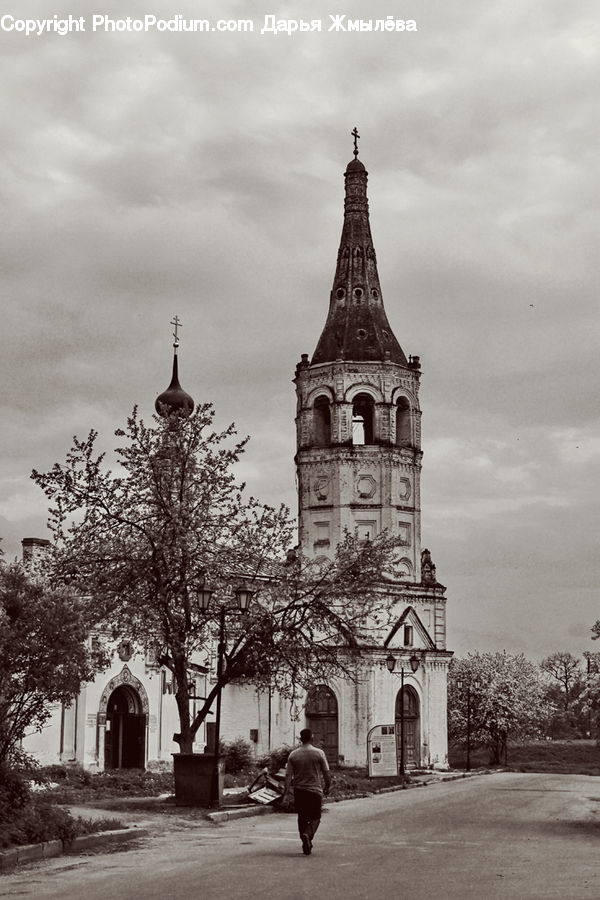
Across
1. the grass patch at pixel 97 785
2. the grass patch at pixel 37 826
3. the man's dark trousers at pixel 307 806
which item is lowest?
the grass patch at pixel 97 785

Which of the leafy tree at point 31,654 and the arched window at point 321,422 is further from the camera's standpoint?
the arched window at point 321,422

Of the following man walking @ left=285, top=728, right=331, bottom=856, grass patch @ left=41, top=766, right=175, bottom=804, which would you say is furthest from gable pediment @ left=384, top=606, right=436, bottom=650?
man walking @ left=285, top=728, right=331, bottom=856

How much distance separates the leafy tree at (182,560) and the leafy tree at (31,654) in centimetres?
694

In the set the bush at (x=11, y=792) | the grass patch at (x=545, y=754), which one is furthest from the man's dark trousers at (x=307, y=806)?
the grass patch at (x=545, y=754)

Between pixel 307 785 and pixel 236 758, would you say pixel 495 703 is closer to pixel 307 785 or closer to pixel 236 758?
pixel 236 758

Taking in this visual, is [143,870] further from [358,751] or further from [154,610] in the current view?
[358,751]

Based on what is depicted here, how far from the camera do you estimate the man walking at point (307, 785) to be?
1634 centimetres

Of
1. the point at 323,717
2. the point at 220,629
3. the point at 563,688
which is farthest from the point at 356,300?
the point at 563,688

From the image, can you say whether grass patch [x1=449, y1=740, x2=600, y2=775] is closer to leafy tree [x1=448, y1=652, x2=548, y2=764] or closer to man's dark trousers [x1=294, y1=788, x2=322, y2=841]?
leafy tree [x1=448, y1=652, x2=548, y2=764]

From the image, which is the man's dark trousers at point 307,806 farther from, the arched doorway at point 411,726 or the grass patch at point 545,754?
the grass patch at point 545,754

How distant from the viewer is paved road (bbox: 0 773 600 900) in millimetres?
12977

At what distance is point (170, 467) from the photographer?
89.5 ft

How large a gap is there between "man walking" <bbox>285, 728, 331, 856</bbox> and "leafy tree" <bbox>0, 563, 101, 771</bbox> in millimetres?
4294

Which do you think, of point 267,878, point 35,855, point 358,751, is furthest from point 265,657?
point 358,751
